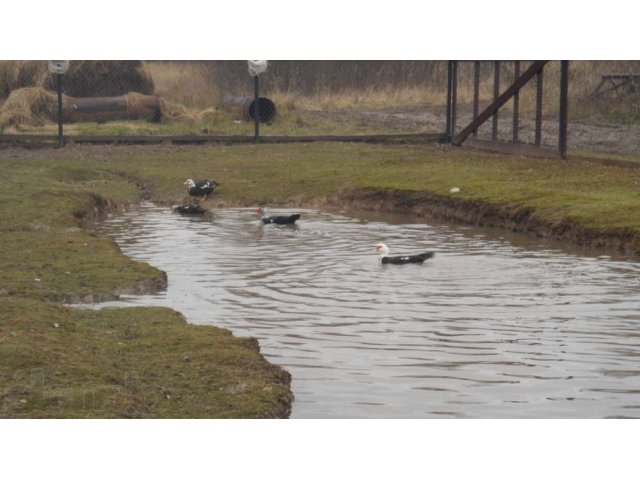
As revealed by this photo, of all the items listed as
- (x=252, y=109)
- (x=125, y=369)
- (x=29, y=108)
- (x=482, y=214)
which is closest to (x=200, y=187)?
(x=482, y=214)

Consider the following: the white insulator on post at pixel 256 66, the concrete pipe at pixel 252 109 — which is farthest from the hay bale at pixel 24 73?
the white insulator on post at pixel 256 66

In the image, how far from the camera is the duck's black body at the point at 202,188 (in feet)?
83.1

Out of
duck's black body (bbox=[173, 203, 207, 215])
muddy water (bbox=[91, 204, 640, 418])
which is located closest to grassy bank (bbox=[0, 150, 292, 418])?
muddy water (bbox=[91, 204, 640, 418])

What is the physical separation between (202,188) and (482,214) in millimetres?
6473

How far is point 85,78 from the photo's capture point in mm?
42844

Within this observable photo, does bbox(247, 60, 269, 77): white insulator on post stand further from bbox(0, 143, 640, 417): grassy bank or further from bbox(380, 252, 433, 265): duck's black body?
bbox(380, 252, 433, 265): duck's black body

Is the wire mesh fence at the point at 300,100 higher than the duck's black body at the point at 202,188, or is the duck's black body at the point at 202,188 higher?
the wire mesh fence at the point at 300,100

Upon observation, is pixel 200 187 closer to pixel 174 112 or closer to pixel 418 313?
pixel 418 313

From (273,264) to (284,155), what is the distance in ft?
44.6

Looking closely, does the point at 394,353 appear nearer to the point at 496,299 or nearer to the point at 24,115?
the point at 496,299

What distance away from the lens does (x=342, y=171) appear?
27484 mm

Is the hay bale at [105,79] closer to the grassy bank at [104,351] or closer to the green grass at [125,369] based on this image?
the grassy bank at [104,351]

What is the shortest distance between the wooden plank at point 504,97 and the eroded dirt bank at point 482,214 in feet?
21.3

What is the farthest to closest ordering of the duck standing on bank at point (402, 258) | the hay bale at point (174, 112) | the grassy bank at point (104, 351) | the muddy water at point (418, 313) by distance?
the hay bale at point (174, 112) → the duck standing on bank at point (402, 258) → the muddy water at point (418, 313) → the grassy bank at point (104, 351)
